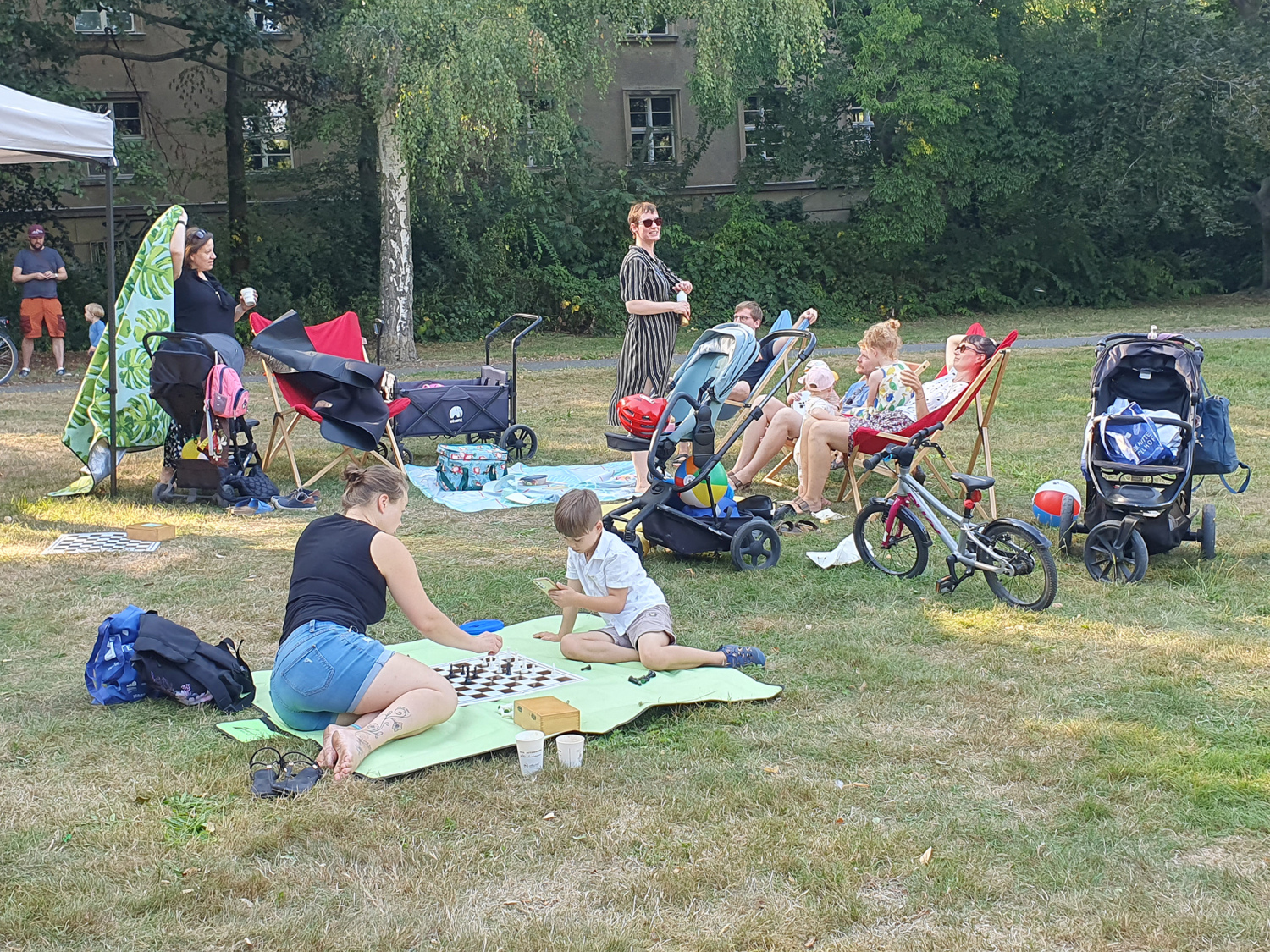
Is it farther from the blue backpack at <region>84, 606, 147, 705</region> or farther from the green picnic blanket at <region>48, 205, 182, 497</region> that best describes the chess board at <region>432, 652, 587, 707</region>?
the green picnic blanket at <region>48, 205, 182, 497</region>

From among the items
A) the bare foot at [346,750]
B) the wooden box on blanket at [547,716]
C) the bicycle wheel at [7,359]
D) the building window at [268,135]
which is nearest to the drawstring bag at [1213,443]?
the wooden box on blanket at [547,716]

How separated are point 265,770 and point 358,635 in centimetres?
52

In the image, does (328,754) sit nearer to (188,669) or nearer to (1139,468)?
(188,669)

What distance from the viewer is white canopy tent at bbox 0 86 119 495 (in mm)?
7293

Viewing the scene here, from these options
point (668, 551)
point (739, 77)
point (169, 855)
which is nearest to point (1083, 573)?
point (668, 551)

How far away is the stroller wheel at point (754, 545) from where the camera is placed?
6117mm

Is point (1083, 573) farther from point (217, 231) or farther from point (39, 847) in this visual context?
point (217, 231)

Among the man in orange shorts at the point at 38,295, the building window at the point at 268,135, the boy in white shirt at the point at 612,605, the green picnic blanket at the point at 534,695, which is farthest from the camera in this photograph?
the building window at the point at 268,135

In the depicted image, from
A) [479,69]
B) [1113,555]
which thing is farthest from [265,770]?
[479,69]

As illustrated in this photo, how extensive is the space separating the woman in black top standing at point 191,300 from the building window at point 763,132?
16963 mm

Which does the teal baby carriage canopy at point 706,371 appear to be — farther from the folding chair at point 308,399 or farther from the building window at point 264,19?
the building window at point 264,19

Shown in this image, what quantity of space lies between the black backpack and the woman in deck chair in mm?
3678

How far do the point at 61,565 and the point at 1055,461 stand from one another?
20.5ft

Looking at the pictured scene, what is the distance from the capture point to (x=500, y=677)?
4.62 metres
